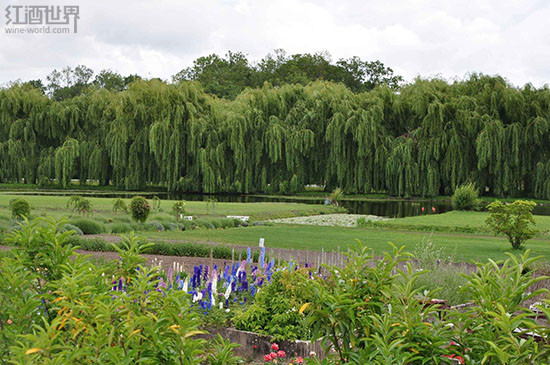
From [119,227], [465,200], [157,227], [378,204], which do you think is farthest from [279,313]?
[378,204]

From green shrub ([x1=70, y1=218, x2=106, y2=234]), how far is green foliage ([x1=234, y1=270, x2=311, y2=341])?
41.1 ft

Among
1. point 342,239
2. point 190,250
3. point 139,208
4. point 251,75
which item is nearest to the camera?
point 190,250

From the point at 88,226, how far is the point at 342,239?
7.72 metres

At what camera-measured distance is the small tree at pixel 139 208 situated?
65.6ft

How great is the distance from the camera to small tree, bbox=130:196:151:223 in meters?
20.0

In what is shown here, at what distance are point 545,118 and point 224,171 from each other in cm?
2091

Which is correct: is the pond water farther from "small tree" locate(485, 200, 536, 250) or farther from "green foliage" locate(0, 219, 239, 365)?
"green foliage" locate(0, 219, 239, 365)

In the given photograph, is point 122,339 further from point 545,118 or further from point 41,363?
point 545,118

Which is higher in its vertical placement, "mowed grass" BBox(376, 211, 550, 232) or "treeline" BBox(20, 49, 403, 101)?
"treeline" BBox(20, 49, 403, 101)

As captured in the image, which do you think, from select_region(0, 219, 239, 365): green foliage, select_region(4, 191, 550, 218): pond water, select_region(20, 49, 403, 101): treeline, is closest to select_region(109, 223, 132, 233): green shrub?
select_region(4, 191, 550, 218): pond water

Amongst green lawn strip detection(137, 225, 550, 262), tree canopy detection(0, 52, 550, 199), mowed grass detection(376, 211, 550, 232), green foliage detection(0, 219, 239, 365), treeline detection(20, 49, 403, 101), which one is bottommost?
green lawn strip detection(137, 225, 550, 262)

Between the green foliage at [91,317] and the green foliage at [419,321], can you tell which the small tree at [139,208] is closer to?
the green foliage at [91,317]

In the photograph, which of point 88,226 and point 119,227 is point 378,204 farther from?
point 88,226

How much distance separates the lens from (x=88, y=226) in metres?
18.0
